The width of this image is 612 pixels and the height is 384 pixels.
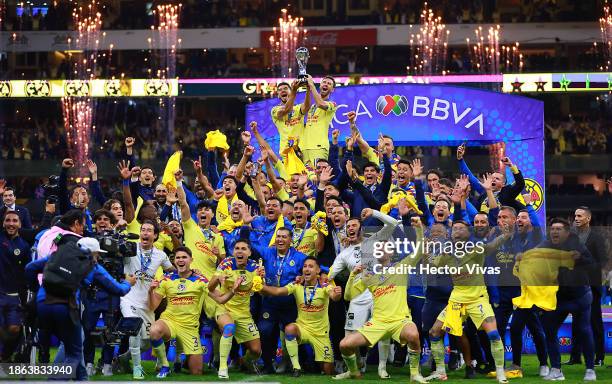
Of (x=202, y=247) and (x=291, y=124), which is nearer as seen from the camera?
(x=202, y=247)

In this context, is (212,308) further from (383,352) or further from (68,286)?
(68,286)

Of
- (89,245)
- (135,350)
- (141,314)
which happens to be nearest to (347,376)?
(135,350)

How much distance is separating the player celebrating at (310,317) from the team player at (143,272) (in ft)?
4.61

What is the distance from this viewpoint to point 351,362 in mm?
14133

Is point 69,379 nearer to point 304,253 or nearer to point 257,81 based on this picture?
point 304,253

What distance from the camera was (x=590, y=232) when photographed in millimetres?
15117

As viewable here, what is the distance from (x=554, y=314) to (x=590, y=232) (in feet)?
4.74

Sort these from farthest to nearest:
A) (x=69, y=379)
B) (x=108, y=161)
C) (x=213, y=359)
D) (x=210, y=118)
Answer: (x=210, y=118) → (x=108, y=161) → (x=213, y=359) → (x=69, y=379)

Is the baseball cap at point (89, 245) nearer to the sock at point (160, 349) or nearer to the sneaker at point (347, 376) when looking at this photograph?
the sock at point (160, 349)

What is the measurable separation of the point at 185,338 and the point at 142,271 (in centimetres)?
97

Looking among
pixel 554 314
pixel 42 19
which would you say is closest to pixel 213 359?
pixel 554 314

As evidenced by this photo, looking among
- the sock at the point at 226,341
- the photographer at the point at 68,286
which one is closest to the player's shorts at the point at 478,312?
the sock at the point at 226,341

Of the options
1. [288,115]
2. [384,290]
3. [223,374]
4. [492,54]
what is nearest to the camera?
[384,290]

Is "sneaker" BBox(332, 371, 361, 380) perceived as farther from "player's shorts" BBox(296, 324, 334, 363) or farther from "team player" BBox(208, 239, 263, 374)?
"team player" BBox(208, 239, 263, 374)
